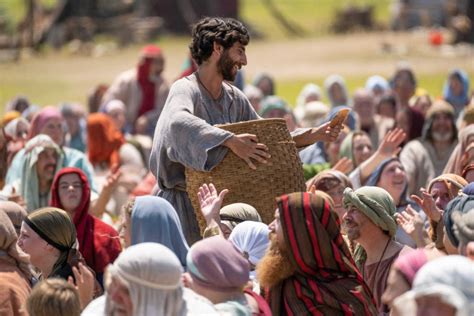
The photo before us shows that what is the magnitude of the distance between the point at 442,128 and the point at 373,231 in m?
4.96

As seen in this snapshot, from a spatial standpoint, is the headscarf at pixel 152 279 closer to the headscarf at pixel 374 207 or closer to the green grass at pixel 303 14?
the headscarf at pixel 374 207

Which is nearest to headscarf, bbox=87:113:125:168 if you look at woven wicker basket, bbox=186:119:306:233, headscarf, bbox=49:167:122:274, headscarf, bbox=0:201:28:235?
headscarf, bbox=49:167:122:274

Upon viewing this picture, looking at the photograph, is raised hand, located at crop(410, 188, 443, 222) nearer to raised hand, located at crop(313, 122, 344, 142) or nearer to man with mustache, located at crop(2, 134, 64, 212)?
raised hand, located at crop(313, 122, 344, 142)

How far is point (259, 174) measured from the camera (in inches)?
307

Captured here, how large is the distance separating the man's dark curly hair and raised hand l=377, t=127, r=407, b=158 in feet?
9.28

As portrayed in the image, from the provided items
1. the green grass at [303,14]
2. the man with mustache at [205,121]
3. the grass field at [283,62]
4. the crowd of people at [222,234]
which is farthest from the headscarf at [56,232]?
the green grass at [303,14]

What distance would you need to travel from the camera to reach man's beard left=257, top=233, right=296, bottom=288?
21.8 ft

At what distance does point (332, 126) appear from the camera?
26.8 feet

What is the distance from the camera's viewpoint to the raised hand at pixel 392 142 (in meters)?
10.4

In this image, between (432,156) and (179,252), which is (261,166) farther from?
(432,156)

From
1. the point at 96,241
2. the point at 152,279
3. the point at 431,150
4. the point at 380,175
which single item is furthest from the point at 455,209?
the point at 431,150

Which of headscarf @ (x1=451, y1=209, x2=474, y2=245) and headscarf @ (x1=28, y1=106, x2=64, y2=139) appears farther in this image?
headscarf @ (x1=28, y1=106, x2=64, y2=139)

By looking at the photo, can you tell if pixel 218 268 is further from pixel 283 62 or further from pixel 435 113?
pixel 283 62

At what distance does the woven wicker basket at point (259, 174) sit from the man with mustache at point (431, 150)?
4.34m
